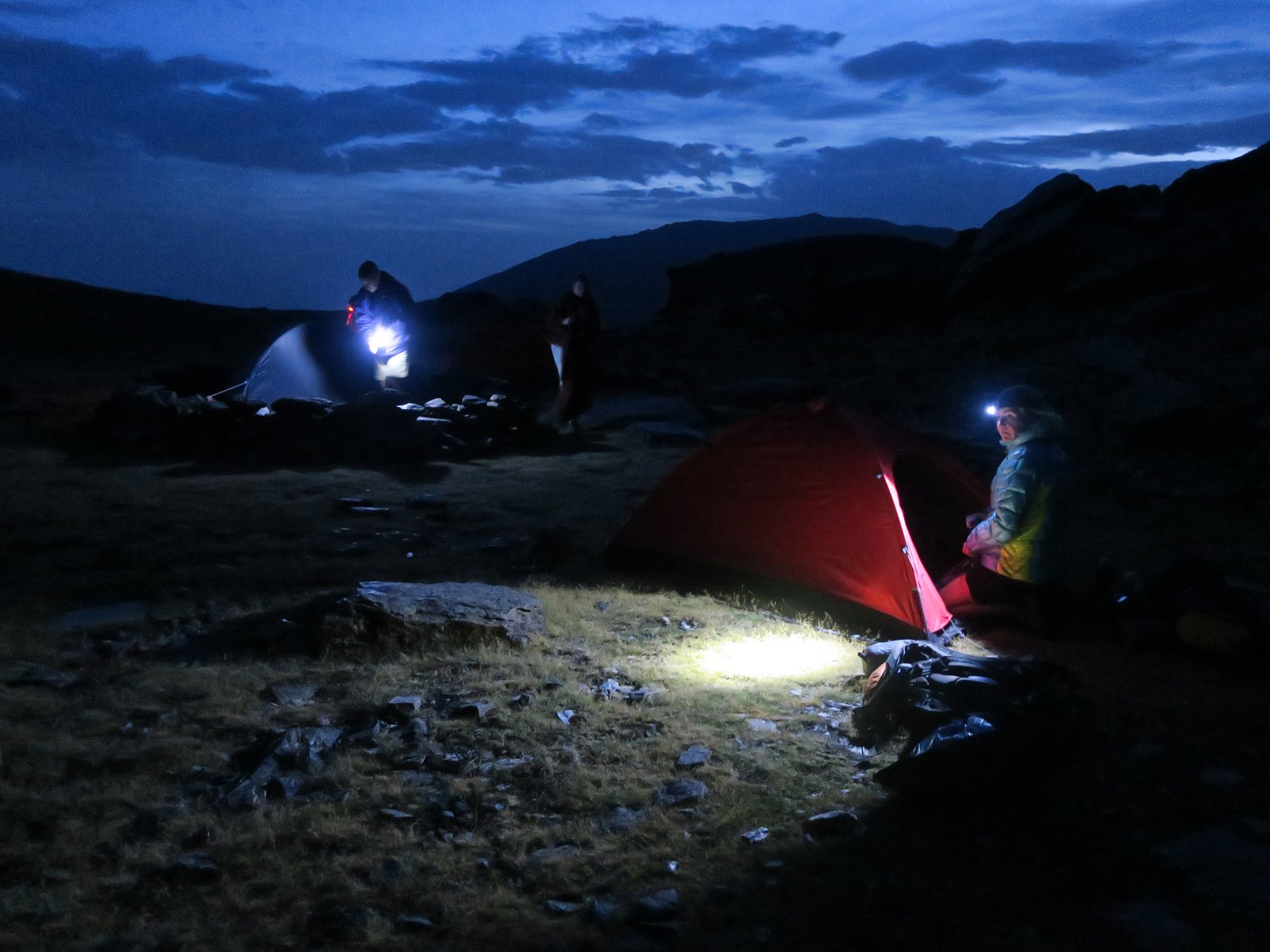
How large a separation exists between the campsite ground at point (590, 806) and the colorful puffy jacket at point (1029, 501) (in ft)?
1.68

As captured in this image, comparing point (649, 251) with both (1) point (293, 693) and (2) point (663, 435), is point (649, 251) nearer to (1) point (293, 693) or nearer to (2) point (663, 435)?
(2) point (663, 435)

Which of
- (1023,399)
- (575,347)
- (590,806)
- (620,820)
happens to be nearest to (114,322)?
(575,347)

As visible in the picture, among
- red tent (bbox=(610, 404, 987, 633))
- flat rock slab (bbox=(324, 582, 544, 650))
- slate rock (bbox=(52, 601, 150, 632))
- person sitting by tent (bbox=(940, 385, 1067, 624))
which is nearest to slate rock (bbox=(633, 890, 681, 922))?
flat rock slab (bbox=(324, 582, 544, 650))

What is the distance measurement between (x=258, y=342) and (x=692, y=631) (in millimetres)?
27416

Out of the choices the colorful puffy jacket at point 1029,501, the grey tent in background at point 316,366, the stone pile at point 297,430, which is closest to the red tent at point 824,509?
the colorful puffy jacket at point 1029,501

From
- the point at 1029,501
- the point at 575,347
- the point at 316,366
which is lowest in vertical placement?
the point at 1029,501

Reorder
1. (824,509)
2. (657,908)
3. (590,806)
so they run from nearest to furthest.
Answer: (657,908) → (590,806) → (824,509)

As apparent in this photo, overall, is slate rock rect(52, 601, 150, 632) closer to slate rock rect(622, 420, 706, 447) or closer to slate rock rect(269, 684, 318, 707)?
slate rock rect(269, 684, 318, 707)

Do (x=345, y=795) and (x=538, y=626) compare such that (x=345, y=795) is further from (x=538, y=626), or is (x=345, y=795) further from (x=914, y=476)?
(x=914, y=476)

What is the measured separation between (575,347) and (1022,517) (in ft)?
29.7

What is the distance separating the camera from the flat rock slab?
5.45 meters

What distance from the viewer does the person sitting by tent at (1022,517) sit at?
5.66 metres

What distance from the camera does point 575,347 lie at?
13906 mm

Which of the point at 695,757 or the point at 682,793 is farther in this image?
the point at 695,757
